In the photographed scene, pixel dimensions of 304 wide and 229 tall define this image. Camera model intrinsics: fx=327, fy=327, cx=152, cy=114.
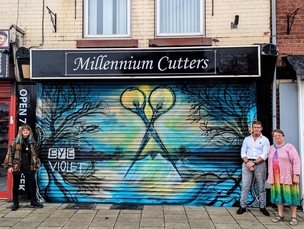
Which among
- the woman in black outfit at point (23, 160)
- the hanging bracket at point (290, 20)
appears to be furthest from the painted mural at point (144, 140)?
the hanging bracket at point (290, 20)

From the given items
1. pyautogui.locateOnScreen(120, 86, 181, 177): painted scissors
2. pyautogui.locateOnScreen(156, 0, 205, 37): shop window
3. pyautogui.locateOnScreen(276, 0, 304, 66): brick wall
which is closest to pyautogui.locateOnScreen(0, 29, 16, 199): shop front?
pyautogui.locateOnScreen(120, 86, 181, 177): painted scissors

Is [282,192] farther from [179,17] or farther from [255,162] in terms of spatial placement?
[179,17]

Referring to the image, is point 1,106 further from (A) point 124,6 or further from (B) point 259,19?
(B) point 259,19

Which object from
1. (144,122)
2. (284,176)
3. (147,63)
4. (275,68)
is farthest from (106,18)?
(284,176)

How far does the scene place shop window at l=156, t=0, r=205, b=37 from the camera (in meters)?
7.43

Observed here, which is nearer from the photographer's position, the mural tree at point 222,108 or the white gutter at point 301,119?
the white gutter at point 301,119

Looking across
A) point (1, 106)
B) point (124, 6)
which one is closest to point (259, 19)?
point (124, 6)

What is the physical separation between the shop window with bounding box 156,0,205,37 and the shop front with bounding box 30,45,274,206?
2.52 feet

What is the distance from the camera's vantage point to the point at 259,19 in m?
7.20

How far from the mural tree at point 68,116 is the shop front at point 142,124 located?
23 millimetres

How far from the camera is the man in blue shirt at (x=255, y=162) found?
21.4 feet

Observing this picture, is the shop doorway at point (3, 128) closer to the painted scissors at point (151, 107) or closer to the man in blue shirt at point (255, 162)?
the painted scissors at point (151, 107)

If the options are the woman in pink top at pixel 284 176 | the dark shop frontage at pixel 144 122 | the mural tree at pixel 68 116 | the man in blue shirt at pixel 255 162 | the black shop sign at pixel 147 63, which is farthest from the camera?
the mural tree at pixel 68 116

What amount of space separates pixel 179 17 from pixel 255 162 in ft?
12.0
